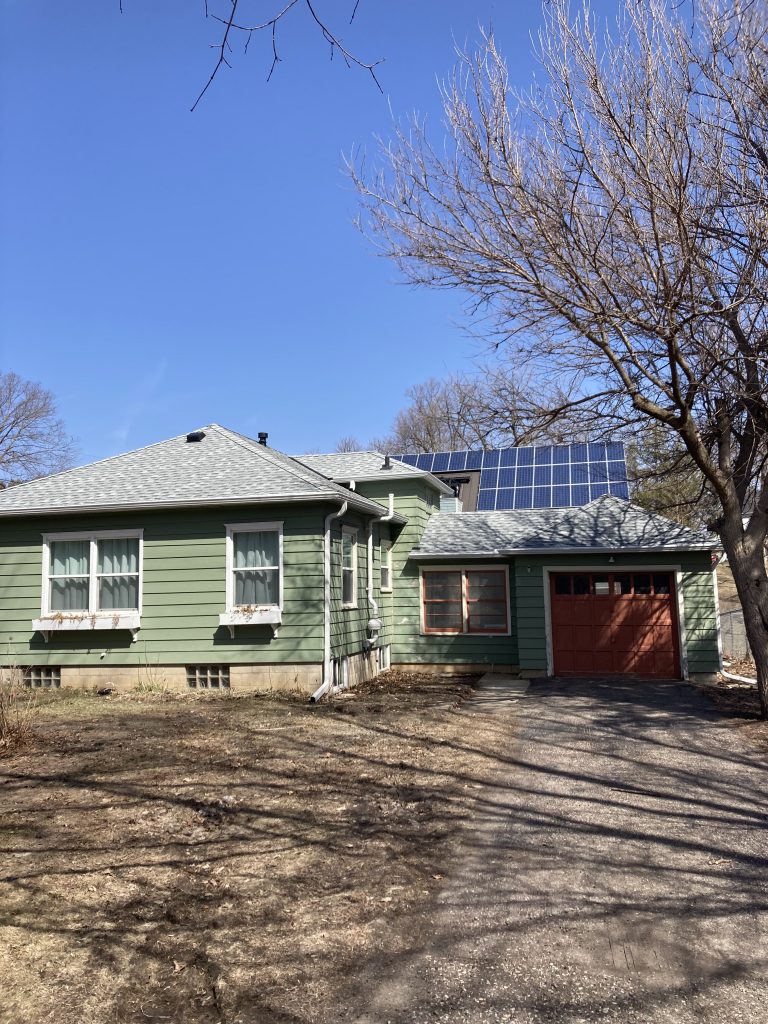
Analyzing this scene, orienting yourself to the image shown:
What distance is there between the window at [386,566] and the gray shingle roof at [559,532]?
658 mm

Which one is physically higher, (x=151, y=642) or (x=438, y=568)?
(x=438, y=568)

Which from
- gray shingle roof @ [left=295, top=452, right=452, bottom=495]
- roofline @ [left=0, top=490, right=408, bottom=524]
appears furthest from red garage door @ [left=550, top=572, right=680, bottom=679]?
roofline @ [left=0, top=490, right=408, bottom=524]

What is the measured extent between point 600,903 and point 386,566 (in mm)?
12292

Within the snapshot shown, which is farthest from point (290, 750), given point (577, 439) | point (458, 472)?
point (458, 472)

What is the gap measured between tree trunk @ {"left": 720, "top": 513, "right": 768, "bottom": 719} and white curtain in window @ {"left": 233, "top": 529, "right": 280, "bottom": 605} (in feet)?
23.3

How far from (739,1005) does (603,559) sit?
11.9 m

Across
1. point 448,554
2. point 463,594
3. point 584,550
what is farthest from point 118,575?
point 584,550

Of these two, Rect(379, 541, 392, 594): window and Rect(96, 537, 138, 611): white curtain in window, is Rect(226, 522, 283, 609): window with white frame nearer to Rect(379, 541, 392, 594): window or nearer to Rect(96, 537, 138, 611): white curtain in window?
Rect(96, 537, 138, 611): white curtain in window

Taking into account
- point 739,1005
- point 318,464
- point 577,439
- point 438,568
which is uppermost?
point 318,464

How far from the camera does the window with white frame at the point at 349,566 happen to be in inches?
540

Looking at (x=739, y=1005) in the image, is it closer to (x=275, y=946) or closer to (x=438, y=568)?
(x=275, y=946)

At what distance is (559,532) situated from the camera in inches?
620

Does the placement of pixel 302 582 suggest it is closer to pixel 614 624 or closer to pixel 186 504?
pixel 186 504

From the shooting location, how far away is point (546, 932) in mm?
3988
